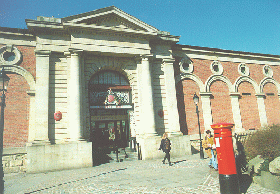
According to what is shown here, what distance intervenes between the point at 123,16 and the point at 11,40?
299 inches

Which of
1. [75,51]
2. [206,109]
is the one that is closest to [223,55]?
[206,109]

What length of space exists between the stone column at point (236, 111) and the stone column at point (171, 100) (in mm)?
6403

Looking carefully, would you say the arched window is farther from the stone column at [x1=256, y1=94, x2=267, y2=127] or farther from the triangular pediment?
the stone column at [x1=256, y1=94, x2=267, y2=127]

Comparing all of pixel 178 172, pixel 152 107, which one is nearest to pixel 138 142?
pixel 152 107

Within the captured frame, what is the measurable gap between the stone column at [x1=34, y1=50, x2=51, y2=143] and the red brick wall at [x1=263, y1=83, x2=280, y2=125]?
19.4 metres

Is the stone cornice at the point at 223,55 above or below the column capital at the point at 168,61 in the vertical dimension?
above

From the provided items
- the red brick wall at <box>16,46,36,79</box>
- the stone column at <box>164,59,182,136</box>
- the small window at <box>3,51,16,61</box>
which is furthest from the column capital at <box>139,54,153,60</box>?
the small window at <box>3,51,16,61</box>

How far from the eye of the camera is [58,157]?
1146 cm

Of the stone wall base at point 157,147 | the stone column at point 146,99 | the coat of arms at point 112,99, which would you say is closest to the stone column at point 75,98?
the coat of arms at point 112,99

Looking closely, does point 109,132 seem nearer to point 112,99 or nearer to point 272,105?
point 112,99

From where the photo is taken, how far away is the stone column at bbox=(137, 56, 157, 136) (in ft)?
45.3

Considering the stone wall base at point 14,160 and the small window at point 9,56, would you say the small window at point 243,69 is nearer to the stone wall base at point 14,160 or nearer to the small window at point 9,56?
the small window at point 9,56

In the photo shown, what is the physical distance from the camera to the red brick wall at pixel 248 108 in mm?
18266

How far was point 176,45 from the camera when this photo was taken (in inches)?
664
